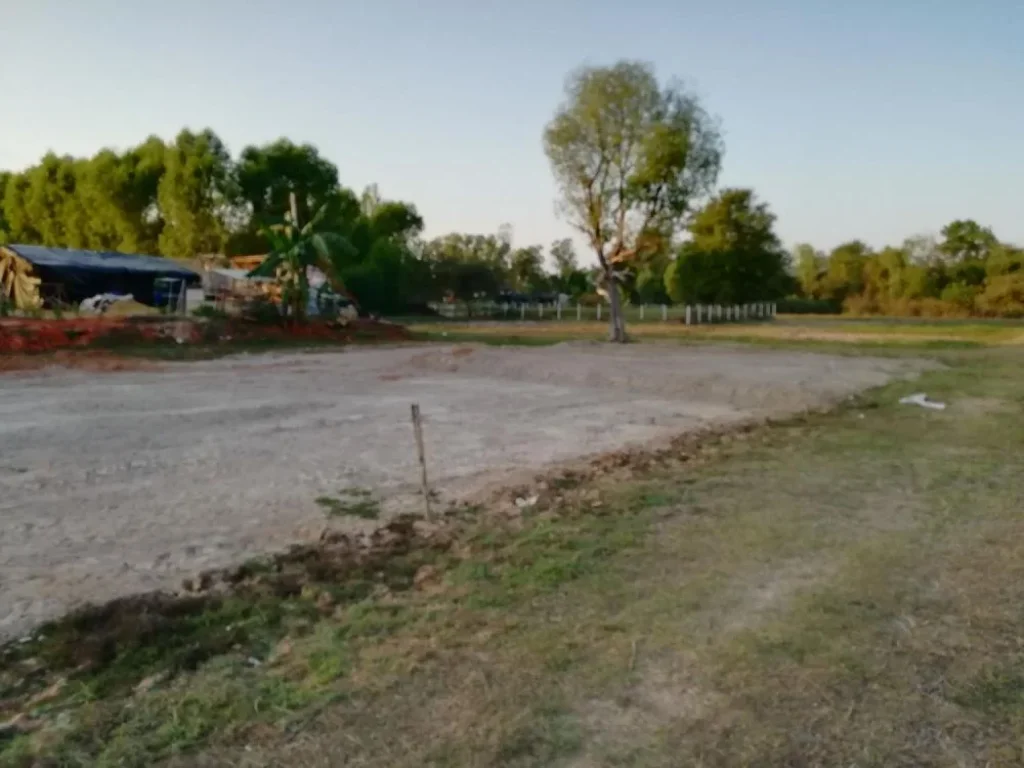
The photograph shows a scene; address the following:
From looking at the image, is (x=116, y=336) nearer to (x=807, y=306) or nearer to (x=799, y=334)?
(x=799, y=334)

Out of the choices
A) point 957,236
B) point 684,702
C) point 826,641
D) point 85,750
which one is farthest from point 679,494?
point 957,236

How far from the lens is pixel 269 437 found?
10.3 meters

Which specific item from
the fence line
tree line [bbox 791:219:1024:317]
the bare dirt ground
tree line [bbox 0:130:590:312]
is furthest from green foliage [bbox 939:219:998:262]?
the bare dirt ground

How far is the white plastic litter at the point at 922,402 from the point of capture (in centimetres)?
1343

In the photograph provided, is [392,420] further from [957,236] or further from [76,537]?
[957,236]

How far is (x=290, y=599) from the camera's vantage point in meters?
4.80

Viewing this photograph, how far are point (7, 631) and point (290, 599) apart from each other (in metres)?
1.36

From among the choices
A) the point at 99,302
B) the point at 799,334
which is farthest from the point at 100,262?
the point at 799,334

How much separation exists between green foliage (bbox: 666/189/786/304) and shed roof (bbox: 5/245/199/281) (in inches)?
1101

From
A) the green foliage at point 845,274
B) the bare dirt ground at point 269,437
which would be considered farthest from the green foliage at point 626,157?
the green foliage at point 845,274

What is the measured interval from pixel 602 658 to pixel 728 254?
50.0 m

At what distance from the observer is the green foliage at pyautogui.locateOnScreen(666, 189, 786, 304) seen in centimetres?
5188

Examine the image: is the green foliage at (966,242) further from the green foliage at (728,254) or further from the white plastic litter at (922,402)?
the white plastic litter at (922,402)

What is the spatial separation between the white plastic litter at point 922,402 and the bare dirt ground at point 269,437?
108 cm
